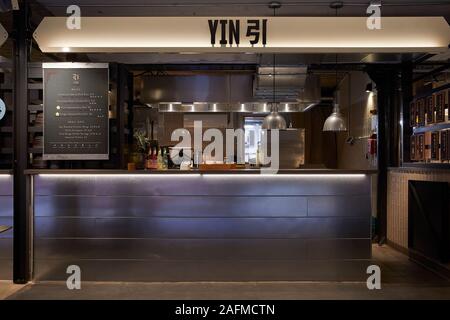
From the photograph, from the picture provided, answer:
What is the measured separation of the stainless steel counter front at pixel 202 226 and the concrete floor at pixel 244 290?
121 millimetres

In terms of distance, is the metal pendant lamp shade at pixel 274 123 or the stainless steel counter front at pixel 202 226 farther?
the metal pendant lamp shade at pixel 274 123

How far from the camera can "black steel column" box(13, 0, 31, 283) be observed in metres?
4.55

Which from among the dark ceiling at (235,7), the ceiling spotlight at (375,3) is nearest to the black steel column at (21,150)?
the dark ceiling at (235,7)

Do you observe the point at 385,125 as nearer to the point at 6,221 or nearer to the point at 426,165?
the point at 426,165

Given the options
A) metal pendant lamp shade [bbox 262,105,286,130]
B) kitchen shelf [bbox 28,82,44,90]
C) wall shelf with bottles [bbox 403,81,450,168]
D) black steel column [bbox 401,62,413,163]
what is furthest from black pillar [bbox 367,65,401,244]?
kitchen shelf [bbox 28,82,44,90]

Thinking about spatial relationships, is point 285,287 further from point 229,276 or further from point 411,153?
point 411,153

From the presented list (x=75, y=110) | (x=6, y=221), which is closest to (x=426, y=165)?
(x=75, y=110)

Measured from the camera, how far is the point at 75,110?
470cm

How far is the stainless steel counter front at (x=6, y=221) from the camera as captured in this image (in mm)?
4691

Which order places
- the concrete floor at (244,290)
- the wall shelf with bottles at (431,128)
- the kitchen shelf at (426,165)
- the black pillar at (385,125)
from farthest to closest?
the black pillar at (385,125)
the wall shelf with bottles at (431,128)
the kitchen shelf at (426,165)
the concrete floor at (244,290)

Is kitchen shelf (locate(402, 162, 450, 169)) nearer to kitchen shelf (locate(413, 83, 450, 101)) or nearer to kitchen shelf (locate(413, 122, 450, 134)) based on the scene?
kitchen shelf (locate(413, 122, 450, 134))

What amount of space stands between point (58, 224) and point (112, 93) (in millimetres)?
1765

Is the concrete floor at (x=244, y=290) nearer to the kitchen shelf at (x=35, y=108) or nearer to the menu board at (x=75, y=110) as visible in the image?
the menu board at (x=75, y=110)

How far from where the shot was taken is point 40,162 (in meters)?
4.82
